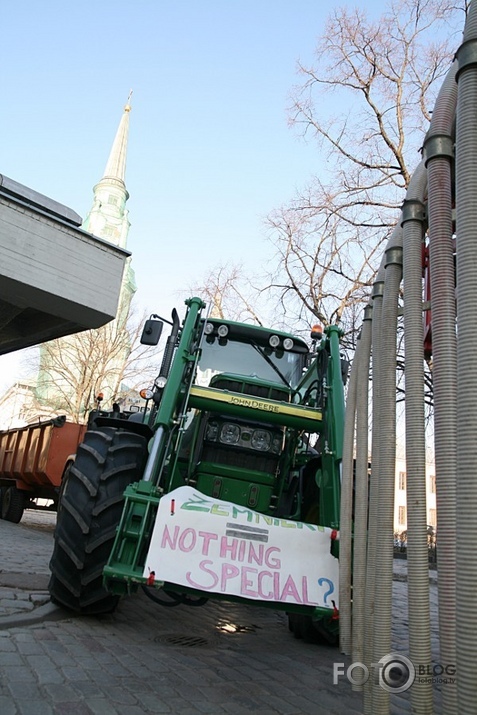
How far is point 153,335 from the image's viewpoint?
5066mm

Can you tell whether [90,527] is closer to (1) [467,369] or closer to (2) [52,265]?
(1) [467,369]

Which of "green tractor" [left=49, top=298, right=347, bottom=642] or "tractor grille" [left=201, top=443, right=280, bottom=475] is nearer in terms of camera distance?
"green tractor" [left=49, top=298, right=347, bottom=642]

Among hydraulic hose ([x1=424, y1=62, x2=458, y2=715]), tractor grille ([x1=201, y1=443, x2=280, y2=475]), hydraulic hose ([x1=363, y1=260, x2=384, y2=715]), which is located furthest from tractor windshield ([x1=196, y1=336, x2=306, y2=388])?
hydraulic hose ([x1=424, y1=62, x2=458, y2=715])

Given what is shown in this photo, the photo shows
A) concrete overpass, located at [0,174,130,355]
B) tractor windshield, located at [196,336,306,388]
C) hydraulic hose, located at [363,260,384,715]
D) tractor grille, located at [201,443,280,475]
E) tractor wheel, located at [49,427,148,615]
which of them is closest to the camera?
hydraulic hose, located at [363,260,384,715]

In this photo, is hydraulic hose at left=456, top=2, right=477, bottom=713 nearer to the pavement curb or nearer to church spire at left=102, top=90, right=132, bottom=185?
the pavement curb

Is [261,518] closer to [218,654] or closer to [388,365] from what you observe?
[218,654]

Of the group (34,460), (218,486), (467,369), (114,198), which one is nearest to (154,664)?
(218,486)

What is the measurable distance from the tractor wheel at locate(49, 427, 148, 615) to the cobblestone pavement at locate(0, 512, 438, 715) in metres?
0.18

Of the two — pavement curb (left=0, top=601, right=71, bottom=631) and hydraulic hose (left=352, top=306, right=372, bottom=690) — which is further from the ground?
hydraulic hose (left=352, top=306, right=372, bottom=690)

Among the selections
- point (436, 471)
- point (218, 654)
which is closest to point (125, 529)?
point (218, 654)

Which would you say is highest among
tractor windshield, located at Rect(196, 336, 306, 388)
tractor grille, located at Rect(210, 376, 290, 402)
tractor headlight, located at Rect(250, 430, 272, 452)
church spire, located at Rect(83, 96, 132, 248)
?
church spire, located at Rect(83, 96, 132, 248)

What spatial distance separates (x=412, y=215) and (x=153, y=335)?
3.43m

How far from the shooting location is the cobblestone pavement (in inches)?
106

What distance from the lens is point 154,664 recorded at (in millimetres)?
3373
